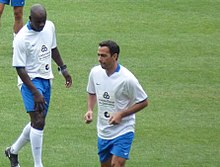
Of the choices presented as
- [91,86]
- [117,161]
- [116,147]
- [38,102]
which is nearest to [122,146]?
[116,147]

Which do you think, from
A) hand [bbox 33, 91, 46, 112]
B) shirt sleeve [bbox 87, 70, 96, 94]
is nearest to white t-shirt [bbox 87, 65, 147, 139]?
shirt sleeve [bbox 87, 70, 96, 94]

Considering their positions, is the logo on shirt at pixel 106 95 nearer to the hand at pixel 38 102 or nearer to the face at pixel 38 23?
the hand at pixel 38 102

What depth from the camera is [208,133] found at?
1570 cm

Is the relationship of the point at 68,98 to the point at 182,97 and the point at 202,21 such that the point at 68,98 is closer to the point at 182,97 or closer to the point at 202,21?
the point at 182,97

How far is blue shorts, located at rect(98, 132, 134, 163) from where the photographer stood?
12477mm

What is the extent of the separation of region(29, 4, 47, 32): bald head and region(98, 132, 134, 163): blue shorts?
196 centimetres

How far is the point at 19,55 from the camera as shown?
13547 millimetres

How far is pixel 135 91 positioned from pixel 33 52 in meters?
1.92

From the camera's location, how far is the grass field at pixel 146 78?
1483 centimetres

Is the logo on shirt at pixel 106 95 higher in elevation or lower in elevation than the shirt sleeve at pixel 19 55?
lower

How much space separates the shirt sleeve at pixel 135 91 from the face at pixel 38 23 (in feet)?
5.90

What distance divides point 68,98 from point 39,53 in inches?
136

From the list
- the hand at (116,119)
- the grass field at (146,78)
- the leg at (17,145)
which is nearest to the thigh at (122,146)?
the hand at (116,119)

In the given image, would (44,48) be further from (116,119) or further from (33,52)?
(116,119)
